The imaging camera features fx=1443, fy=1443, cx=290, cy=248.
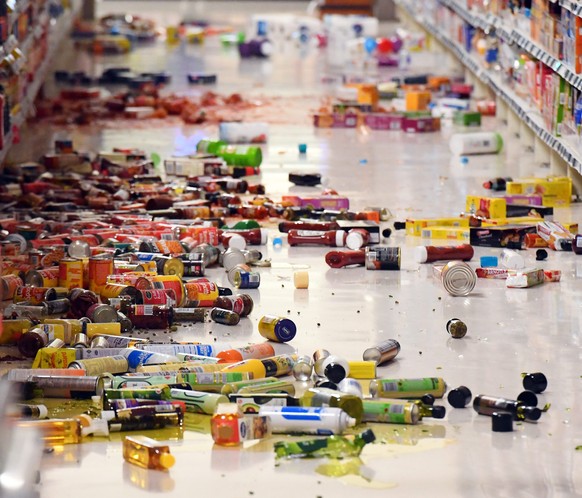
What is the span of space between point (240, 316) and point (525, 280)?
139 centimetres

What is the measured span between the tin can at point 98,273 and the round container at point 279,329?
930 mm

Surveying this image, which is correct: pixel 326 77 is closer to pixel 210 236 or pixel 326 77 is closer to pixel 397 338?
pixel 210 236

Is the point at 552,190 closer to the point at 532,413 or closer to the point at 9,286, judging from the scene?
the point at 9,286

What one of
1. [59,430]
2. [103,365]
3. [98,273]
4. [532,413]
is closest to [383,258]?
[98,273]

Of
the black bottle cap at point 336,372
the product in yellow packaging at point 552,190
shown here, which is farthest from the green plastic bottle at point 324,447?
the product in yellow packaging at point 552,190

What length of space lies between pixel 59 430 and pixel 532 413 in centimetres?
150

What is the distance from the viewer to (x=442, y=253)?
281 inches

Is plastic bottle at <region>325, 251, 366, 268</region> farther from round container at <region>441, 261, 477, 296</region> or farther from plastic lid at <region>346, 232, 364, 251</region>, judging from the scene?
round container at <region>441, 261, 477, 296</region>

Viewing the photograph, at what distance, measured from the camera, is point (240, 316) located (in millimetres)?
6078

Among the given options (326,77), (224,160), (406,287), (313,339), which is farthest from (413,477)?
(326,77)

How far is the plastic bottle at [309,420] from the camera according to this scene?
4.46m

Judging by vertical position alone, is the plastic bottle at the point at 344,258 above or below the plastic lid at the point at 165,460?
above

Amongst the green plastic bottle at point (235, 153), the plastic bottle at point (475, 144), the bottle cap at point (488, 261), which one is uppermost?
the plastic bottle at point (475, 144)

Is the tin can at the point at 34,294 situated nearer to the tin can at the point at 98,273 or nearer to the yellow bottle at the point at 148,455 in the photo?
the tin can at the point at 98,273
